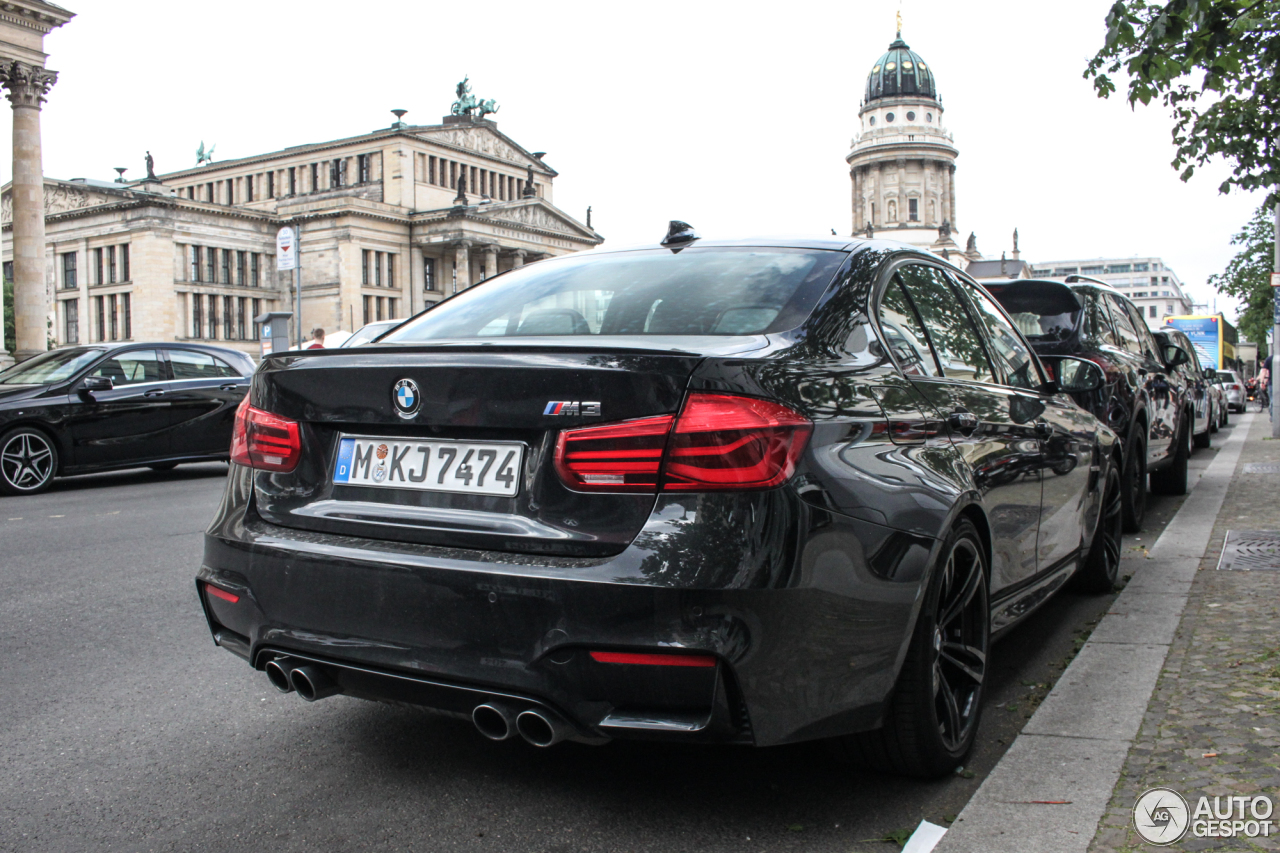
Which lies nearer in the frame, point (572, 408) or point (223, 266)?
point (572, 408)

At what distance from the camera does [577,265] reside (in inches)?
152

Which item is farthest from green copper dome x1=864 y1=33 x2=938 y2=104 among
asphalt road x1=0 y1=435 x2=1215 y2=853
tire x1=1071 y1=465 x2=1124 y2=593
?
asphalt road x1=0 y1=435 x2=1215 y2=853

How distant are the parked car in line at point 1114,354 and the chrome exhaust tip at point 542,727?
522 cm

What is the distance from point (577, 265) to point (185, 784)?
2017 millimetres

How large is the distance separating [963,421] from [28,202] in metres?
36.1

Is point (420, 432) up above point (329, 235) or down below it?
below

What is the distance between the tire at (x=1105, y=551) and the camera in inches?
212

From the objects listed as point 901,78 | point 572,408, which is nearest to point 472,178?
point 901,78

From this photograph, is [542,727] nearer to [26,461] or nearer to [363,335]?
[363,335]

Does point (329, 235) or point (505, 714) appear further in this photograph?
point (329, 235)

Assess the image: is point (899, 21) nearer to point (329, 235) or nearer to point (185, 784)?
point (329, 235)

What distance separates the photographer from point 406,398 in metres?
2.74

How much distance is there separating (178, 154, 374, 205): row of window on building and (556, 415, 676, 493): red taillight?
92.0 meters

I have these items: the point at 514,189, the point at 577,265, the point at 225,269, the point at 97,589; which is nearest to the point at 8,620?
the point at 97,589
